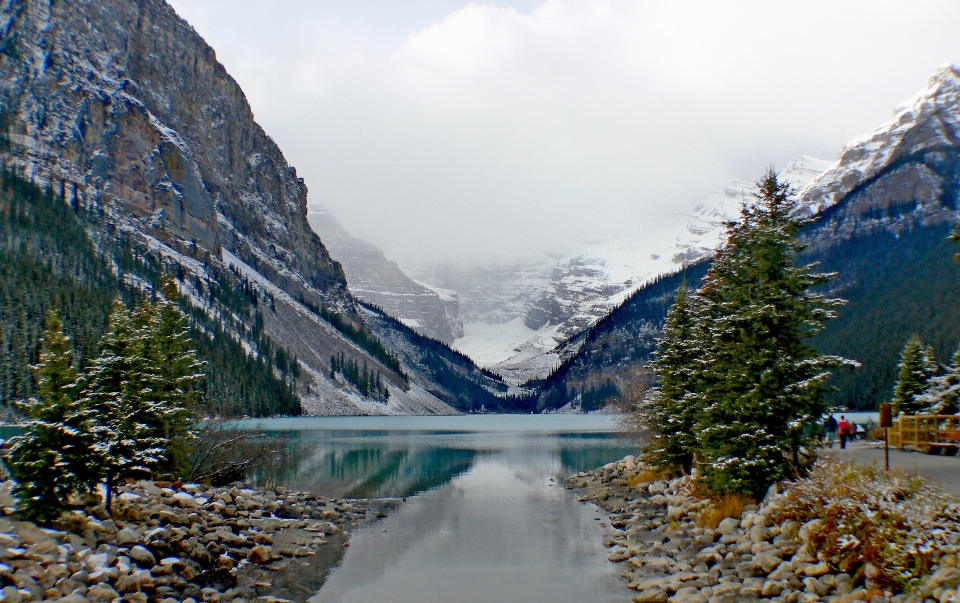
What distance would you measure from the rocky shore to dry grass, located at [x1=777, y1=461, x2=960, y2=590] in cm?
1372

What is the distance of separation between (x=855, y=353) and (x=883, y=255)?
4299cm

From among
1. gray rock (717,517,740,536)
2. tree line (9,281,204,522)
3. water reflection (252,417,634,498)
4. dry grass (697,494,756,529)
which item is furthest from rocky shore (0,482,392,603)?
dry grass (697,494,756,529)

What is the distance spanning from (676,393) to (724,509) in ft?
34.0

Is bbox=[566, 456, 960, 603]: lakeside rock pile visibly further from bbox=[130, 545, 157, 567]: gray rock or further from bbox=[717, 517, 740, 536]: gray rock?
bbox=[130, 545, 157, 567]: gray rock

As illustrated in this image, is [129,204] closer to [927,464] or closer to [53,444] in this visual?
[53,444]

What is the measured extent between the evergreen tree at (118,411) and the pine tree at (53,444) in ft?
1.51

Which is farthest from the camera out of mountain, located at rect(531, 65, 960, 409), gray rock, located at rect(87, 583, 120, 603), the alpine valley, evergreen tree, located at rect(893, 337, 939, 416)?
the alpine valley

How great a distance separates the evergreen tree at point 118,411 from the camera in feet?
61.5

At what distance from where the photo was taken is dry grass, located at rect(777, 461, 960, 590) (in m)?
13.6

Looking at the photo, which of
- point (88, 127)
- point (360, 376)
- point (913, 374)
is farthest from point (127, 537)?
point (88, 127)

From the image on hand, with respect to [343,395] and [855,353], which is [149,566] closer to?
[855,353]

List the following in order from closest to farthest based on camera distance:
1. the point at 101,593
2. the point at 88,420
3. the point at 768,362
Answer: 1. the point at 101,593
2. the point at 88,420
3. the point at 768,362

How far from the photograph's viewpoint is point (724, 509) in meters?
23.1

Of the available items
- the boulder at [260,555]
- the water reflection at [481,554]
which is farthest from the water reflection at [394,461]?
the boulder at [260,555]
